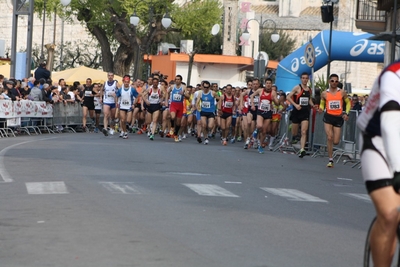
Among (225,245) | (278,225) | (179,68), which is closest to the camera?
(225,245)

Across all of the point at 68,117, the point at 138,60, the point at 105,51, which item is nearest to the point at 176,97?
the point at 68,117

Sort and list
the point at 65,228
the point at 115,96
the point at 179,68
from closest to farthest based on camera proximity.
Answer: the point at 65,228 → the point at 115,96 → the point at 179,68

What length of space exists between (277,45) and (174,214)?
268ft

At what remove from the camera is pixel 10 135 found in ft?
90.4

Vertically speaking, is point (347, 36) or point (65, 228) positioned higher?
point (347, 36)

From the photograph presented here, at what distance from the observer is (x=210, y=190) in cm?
1277

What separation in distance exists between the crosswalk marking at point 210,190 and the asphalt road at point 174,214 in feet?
0.05

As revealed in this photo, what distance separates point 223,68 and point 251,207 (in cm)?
6400

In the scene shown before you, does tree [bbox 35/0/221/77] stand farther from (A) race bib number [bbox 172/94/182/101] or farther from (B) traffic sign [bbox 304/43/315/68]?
(B) traffic sign [bbox 304/43/315/68]

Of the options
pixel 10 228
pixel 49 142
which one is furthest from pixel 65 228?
pixel 49 142

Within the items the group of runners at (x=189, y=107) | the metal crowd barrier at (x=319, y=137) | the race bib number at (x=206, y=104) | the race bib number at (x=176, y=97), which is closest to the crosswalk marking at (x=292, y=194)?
the group of runners at (x=189, y=107)

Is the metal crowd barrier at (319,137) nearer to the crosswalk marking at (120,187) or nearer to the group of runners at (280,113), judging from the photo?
the group of runners at (280,113)

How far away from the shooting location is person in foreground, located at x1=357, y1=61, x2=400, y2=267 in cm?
533

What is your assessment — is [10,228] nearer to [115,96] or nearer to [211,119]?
[211,119]
